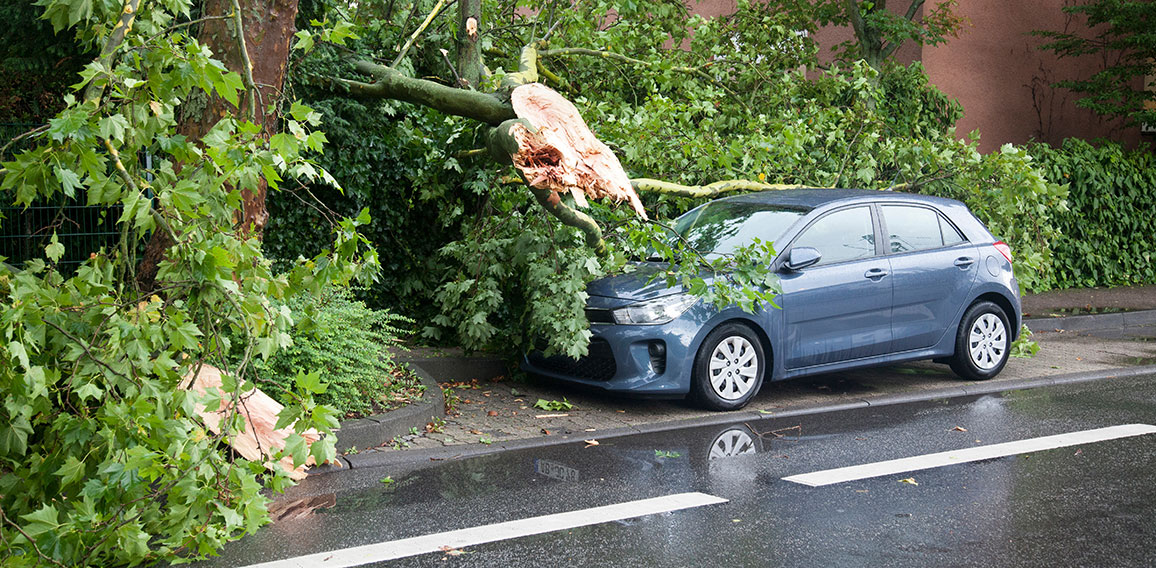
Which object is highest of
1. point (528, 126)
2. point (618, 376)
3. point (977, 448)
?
point (528, 126)

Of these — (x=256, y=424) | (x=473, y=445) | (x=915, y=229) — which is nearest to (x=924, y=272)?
(x=915, y=229)

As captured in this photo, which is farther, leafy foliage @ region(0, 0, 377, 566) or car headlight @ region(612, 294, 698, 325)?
car headlight @ region(612, 294, 698, 325)

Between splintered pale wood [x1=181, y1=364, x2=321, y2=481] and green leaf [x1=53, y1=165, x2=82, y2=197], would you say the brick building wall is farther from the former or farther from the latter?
green leaf [x1=53, y1=165, x2=82, y2=197]

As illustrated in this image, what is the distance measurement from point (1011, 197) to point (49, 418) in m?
8.45

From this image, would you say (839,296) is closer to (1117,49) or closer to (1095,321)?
(1095,321)

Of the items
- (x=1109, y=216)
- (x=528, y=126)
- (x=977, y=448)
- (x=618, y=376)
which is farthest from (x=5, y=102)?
(x=1109, y=216)

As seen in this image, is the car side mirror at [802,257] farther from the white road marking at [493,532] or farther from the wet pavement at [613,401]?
the white road marking at [493,532]

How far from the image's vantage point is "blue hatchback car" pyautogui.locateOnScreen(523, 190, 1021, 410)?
7520 mm

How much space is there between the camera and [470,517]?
5035 millimetres

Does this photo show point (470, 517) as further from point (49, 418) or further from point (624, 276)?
point (624, 276)

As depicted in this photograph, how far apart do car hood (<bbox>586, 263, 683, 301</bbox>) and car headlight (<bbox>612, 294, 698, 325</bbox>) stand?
55mm

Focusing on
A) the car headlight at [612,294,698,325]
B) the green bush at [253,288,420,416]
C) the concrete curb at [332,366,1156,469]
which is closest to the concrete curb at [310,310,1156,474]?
the concrete curb at [332,366,1156,469]

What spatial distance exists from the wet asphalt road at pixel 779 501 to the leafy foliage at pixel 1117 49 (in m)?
10.8

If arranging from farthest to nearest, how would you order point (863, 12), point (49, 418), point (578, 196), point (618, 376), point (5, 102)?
point (863, 12) → point (5, 102) → point (618, 376) → point (578, 196) → point (49, 418)
